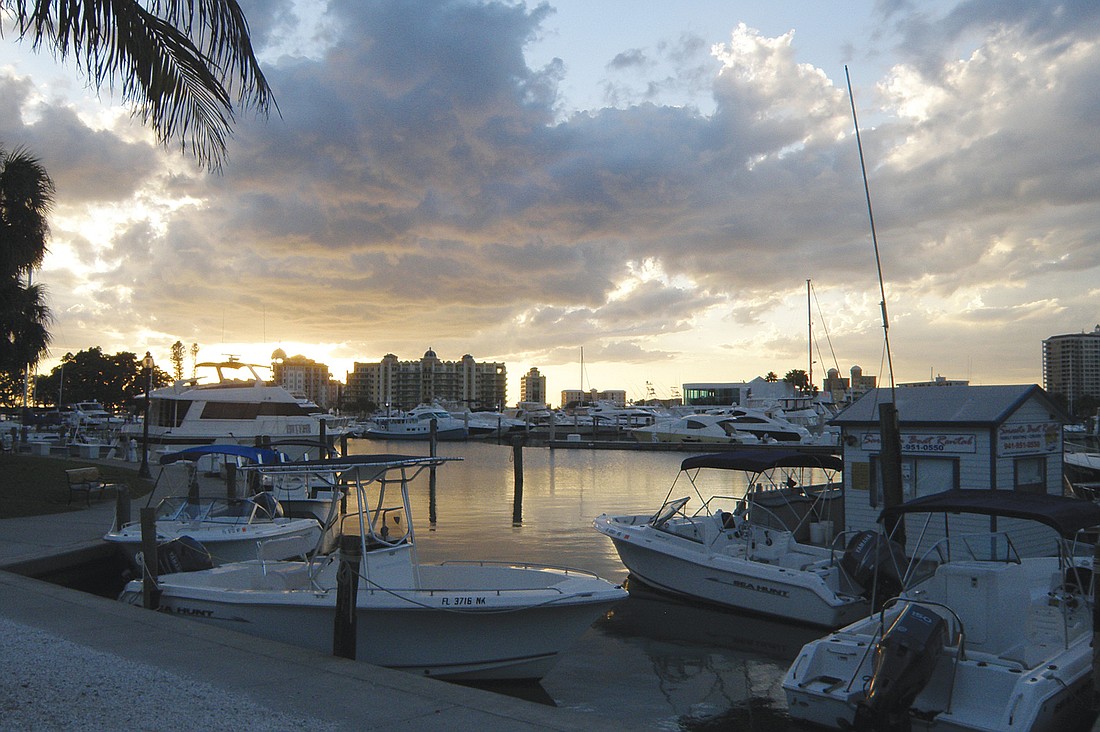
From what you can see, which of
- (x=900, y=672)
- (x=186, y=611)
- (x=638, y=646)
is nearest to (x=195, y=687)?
(x=186, y=611)

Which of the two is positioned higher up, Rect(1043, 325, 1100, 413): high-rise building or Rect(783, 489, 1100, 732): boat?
Rect(1043, 325, 1100, 413): high-rise building

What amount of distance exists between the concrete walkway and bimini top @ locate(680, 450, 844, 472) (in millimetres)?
10859

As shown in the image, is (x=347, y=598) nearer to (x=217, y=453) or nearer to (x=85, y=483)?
(x=217, y=453)

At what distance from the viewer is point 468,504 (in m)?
35.2

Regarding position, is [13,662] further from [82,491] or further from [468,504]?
[468,504]

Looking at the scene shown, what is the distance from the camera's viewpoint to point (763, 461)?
17531mm

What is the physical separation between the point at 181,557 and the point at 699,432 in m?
61.8

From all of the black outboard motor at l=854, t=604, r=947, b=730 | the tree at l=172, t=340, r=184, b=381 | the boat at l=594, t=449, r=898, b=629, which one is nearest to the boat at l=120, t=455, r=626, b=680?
the black outboard motor at l=854, t=604, r=947, b=730

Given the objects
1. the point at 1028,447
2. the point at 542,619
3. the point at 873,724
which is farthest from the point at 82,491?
the point at 1028,447

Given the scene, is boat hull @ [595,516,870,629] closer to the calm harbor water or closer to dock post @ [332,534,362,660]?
the calm harbor water

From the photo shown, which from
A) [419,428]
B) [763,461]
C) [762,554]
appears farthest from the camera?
[419,428]

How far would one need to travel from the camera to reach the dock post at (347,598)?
975 cm

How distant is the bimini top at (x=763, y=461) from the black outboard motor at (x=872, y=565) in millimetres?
2857

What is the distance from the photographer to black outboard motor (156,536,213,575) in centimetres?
1356
